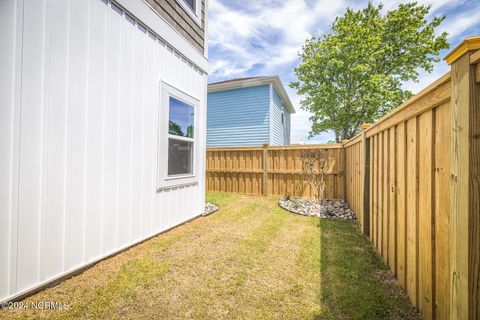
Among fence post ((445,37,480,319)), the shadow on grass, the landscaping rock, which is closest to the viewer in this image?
fence post ((445,37,480,319))

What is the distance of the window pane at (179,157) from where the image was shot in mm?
3617

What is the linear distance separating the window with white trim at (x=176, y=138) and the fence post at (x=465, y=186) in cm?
321

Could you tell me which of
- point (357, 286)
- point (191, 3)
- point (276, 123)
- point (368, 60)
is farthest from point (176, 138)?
point (368, 60)

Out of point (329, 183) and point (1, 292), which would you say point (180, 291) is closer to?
point (1, 292)

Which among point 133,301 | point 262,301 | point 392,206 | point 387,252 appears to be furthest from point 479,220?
point 133,301

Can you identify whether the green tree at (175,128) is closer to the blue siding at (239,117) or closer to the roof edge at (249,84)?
the blue siding at (239,117)

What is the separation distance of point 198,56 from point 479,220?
14.5 feet

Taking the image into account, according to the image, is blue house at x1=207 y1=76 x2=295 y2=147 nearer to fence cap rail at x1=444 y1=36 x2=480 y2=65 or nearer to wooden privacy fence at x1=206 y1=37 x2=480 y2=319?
wooden privacy fence at x1=206 y1=37 x2=480 y2=319

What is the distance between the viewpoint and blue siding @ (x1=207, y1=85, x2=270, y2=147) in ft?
32.4

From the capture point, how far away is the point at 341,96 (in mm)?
12125

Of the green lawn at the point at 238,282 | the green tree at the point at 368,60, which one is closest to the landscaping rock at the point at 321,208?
the green lawn at the point at 238,282

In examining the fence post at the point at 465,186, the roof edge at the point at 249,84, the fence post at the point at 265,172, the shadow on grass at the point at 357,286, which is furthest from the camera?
the roof edge at the point at 249,84

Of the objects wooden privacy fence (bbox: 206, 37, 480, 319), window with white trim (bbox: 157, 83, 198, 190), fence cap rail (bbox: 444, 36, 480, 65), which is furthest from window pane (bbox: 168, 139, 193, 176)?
fence cap rail (bbox: 444, 36, 480, 65)

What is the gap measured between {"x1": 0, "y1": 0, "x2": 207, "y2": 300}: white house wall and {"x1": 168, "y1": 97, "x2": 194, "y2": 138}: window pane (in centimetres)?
40
